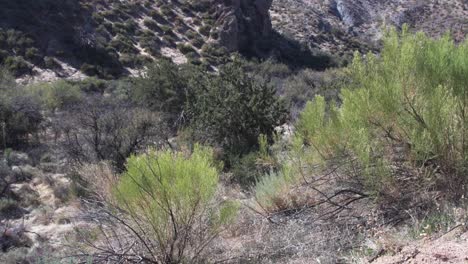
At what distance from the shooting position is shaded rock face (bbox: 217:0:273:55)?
119ft

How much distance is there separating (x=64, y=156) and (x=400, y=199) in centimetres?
1122

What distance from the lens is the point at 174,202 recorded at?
5.58 metres

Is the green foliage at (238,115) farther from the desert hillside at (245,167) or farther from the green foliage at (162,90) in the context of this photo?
the green foliage at (162,90)

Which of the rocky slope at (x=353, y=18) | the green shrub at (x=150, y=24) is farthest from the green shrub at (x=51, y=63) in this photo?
the rocky slope at (x=353, y=18)

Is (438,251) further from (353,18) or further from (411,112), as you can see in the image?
(353,18)

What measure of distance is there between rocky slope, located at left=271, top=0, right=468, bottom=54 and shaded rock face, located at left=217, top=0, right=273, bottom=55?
4.06 meters

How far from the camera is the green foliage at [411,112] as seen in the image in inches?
198

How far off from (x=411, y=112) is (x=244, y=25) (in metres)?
33.1

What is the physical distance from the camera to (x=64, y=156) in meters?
14.6

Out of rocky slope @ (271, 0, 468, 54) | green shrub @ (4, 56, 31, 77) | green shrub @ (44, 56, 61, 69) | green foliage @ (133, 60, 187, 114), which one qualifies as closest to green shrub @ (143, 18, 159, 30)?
green shrub @ (44, 56, 61, 69)

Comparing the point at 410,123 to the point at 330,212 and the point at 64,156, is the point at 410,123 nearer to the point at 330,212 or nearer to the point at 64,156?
the point at 330,212

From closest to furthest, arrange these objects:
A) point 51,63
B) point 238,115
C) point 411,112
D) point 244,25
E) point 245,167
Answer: point 411,112, point 245,167, point 238,115, point 51,63, point 244,25

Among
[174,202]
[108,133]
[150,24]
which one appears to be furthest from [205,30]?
[174,202]

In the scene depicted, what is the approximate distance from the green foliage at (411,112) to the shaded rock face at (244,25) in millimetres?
30423
